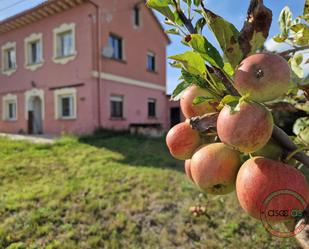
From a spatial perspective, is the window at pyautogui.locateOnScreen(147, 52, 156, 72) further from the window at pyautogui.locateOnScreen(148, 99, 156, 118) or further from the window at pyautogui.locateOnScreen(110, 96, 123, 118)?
the window at pyautogui.locateOnScreen(110, 96, 123, 118)

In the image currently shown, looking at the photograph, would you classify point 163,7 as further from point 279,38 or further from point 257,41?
point 279,38

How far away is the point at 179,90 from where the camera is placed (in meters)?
0.76

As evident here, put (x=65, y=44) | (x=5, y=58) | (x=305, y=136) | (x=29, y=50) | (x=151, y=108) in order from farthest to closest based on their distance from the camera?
(x=151, y=108)
(x=5, y=58)
(x=29, y=50)
(x=65, y=44)
(x=305, y=136)

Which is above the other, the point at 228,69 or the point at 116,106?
the point at 116,106

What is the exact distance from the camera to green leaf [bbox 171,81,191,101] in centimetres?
75

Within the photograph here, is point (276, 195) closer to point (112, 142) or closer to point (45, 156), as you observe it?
point (45, 156)

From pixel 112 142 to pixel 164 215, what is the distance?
566 centimetres

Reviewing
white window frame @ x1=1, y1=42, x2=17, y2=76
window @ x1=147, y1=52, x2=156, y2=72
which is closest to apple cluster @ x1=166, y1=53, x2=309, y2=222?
window @ x1=147, y1=52, x2=156, y2=72

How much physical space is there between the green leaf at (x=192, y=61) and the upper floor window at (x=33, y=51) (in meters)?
13.0

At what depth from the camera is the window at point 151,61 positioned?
14512 mm

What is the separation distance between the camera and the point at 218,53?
23.1 inches

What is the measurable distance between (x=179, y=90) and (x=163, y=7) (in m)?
0.21

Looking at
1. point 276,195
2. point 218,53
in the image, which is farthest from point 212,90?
point 276,195

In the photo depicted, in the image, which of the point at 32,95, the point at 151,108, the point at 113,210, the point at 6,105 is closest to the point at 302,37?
the point at 113,210
